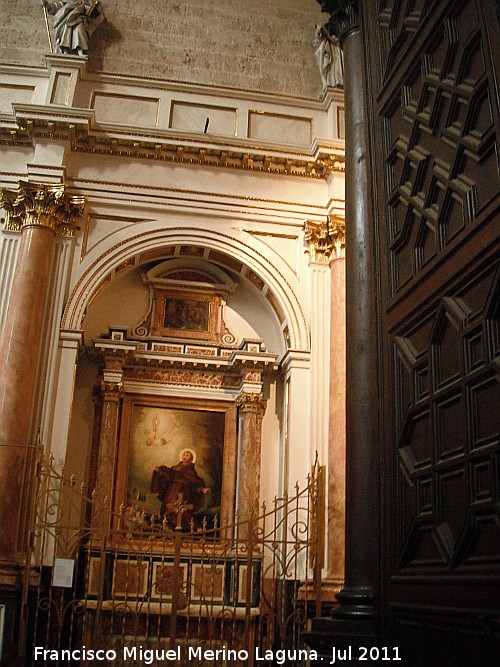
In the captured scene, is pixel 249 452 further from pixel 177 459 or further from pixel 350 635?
pixel 350 635

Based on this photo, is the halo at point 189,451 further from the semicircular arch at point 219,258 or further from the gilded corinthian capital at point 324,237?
the gilded corinthian capital at point 324,237

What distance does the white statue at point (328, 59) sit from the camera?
11250mm

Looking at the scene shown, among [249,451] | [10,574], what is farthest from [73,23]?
[10,574]

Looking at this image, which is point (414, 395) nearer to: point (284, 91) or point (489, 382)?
point (489, 382)

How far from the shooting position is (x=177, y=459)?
10.2 meters

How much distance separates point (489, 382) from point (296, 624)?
6831mm


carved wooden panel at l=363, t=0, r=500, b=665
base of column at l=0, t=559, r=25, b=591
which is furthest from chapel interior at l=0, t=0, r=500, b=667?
carved wooden panel at l=363, t=0, r=500, b=665

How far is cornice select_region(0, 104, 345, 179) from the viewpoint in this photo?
9984 mm

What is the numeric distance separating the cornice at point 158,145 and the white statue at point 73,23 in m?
1.40

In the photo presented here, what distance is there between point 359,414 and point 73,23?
9.46 meters

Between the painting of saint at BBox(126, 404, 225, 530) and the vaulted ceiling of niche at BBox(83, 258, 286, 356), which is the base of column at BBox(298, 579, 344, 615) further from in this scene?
the vaulted ceiling of niche at BBox(83, 258, 286, 356)

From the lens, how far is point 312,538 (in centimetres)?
858

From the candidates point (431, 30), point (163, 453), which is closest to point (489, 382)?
point (431, 30)

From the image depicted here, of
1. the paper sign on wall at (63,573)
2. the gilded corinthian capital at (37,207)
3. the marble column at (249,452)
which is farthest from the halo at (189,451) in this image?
the gilded corinthian capital at (37,207)
